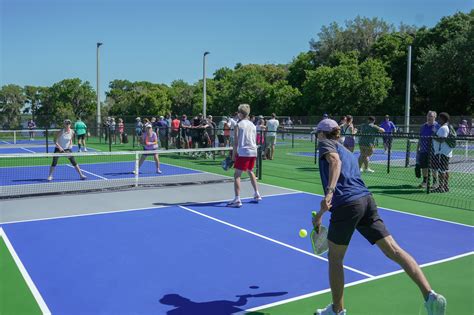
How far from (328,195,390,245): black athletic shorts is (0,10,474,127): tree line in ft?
143

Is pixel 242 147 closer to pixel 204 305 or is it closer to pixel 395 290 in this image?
pixel 395 290

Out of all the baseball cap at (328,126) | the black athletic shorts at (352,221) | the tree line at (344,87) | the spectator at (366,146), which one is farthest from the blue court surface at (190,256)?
the tree line at (344,87)

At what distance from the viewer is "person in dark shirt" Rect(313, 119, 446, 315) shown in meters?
4.51

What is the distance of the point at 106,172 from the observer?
16.5 meters

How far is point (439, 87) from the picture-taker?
48.8 meters

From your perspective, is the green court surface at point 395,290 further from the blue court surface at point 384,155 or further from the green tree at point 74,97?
the green tree at point 74,97

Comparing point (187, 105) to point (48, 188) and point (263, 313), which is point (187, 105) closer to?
point (48, 188)

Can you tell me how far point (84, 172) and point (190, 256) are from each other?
10626 mm

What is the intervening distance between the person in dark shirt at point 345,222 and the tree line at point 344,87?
43.5 meters

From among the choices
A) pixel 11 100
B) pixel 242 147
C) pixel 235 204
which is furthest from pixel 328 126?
pixel 11 100

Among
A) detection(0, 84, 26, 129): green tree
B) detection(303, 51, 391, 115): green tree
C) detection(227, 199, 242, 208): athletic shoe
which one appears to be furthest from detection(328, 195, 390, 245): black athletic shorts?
detection(0, 84, 26, 129): green tree

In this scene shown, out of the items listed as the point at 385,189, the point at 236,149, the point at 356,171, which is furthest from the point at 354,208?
the point at 385,189

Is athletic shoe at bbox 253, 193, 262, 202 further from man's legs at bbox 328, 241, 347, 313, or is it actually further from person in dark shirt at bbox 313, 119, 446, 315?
man's legs at bbox 328, 241, 347, 313

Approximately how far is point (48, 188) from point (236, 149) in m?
5.36
